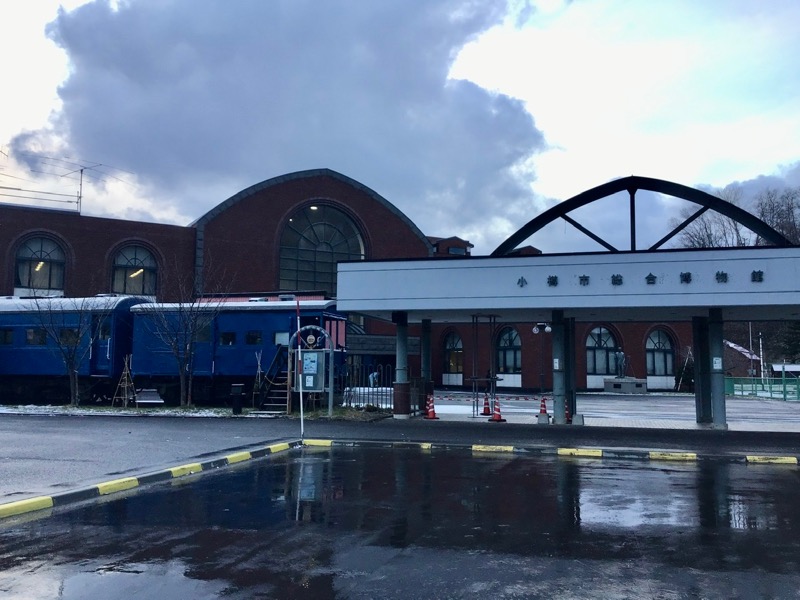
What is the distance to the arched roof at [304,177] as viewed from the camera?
46250 mm

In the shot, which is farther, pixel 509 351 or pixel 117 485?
pixel 509 351

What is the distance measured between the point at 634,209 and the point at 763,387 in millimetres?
30838

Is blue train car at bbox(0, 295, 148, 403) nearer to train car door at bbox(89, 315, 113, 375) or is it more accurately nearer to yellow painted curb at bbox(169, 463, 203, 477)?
train car door at bbox(89, 315, 113, 375)

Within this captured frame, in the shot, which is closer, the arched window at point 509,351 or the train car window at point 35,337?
the train car window at point 35,337

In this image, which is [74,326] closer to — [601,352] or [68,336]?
[68,336]

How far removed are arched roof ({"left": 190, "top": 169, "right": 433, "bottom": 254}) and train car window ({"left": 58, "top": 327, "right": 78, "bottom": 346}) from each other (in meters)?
20.0

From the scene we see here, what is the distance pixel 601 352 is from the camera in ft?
159

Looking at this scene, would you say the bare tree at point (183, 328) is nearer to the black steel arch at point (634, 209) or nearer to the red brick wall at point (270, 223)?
the black steel arch at point (634, 209)

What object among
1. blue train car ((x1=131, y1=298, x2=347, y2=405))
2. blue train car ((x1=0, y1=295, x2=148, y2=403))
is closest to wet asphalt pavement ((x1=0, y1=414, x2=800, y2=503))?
blue train car ((x1=131, y1=298, x2=347, y2=405))

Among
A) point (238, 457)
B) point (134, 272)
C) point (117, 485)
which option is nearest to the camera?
point (117, 485)

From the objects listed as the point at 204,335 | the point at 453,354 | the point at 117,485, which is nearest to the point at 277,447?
the point at 117,485

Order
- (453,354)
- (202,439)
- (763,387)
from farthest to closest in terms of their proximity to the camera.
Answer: (453,354)
(763,387)
(202,439)

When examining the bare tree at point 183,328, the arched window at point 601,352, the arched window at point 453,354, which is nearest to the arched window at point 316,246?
the arched window at point 453,354

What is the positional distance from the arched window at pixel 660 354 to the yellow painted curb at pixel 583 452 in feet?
118
